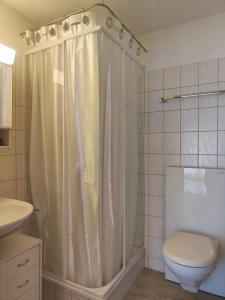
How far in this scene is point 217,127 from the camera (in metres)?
1.92

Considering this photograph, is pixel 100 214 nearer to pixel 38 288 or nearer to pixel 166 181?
pixel 38 288

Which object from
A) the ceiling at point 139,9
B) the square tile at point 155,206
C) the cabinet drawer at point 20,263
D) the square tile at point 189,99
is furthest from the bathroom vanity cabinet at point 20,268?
the ceiling at point 139,9

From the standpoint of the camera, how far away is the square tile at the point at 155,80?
7.13 feet

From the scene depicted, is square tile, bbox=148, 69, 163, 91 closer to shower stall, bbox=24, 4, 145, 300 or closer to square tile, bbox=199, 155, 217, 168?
shower stall, bbox=24, 4, 145, 300

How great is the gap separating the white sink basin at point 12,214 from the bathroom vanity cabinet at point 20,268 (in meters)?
0.18

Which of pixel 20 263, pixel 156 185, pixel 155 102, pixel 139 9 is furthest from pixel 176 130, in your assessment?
pixel 20 263

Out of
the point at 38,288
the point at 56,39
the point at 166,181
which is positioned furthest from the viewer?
the point at 166,181

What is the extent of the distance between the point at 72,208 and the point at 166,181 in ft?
3.10

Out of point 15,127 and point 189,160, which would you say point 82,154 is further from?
point 189,160

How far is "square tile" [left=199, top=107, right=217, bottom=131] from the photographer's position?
1.93m

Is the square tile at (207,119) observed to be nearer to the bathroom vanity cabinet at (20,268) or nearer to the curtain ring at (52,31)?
the curtain ring at (52,31)

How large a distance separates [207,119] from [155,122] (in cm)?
48

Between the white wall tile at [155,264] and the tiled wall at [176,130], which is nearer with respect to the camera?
the tiled wall at [176,130]

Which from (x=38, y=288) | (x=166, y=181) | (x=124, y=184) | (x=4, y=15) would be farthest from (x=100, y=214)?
(x=4, y=15)
